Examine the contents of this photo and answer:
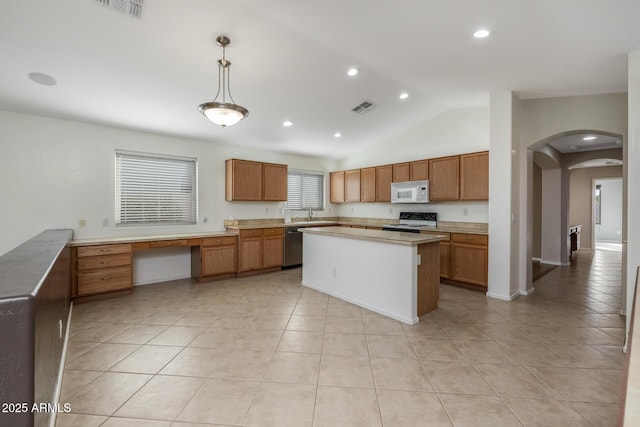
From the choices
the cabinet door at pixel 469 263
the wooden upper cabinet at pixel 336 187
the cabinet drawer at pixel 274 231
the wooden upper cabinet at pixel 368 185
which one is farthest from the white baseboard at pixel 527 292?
the cabinet drawer at pixel 274 231

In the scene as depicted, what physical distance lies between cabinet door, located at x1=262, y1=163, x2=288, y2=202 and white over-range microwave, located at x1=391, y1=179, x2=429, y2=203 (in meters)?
2.23

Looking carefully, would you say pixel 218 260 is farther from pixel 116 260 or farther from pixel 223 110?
pixel 223 110

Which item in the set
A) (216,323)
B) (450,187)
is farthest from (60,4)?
(450,187)

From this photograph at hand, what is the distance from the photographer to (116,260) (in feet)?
Result: 13.0

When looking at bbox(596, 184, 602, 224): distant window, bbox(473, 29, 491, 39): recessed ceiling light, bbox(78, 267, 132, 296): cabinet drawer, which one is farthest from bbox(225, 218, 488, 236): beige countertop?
bbox(596, 184, 602, 224): distant window

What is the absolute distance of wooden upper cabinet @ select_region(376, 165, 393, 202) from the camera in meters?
5.77

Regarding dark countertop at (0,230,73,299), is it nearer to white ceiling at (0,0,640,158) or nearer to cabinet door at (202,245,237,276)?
white ceiling at (0,0,640,158)

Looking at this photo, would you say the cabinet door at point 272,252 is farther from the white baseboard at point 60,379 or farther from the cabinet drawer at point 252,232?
the white baseboard at point 60,379

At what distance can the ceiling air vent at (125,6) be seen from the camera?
2.26m

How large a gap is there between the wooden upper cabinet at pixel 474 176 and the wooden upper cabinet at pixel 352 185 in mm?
2342

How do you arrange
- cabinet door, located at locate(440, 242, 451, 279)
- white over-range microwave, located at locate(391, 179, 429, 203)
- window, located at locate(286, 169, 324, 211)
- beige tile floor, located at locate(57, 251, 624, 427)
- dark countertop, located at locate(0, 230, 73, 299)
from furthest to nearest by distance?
window, located at locate(286, 169, 324, 211)
white over-range microwave, located at locate(391, 179, 429, 203)
cabinet door, located at locate(440, 242, 451, 279)
beige tile floor, located at locate(57, 251, 624, 427)
dark countertop, located at locate(0, 230, 73, 299)

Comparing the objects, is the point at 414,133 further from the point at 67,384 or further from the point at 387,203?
the point at 67,384

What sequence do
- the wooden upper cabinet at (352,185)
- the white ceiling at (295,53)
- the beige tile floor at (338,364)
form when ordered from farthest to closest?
the wooden upper cabinet at (352,185) < the white ceiling at (295,53) < the beige tile floor at (338,364)

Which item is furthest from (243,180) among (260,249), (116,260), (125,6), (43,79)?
(125,6)
